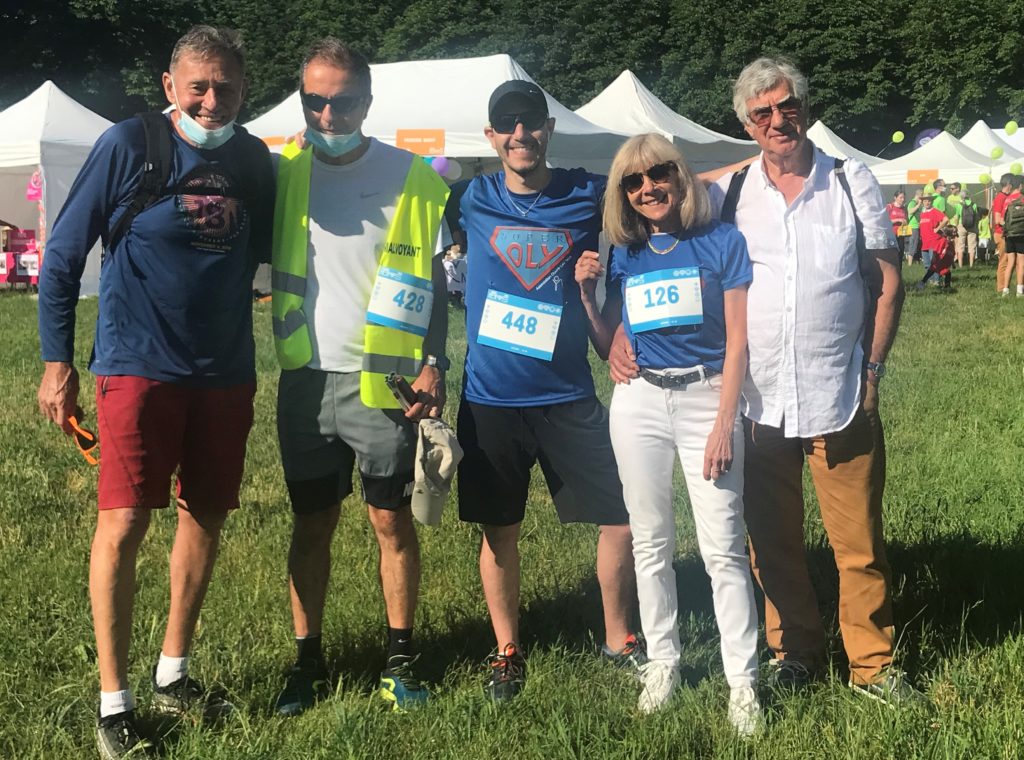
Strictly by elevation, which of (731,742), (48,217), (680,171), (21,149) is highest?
(21,149)

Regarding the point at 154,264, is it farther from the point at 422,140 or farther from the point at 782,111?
the point at 422,140

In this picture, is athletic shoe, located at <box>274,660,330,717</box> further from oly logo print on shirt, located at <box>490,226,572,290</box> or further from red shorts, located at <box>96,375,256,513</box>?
oly logo print on shirt, located at <box>490,226,572,290</box>

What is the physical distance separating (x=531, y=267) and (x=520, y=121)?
0.43 metres

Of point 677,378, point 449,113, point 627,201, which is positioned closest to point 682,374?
point 677,378

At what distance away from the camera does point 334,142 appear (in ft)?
9.87

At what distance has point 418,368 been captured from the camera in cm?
315

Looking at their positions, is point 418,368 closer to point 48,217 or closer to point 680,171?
point 680,171

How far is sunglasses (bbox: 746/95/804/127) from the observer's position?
2922 mm

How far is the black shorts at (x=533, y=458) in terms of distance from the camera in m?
3.20

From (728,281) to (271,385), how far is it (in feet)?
19.4

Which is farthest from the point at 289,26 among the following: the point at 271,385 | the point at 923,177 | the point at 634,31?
the point at 271,385

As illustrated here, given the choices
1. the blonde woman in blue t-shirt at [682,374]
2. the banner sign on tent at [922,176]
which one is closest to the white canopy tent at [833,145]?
the banner sign on tent at [922,176]

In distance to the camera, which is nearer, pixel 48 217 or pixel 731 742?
pixel 731 742

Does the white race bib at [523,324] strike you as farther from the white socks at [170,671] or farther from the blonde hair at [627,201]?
the white socks at [170,671]
